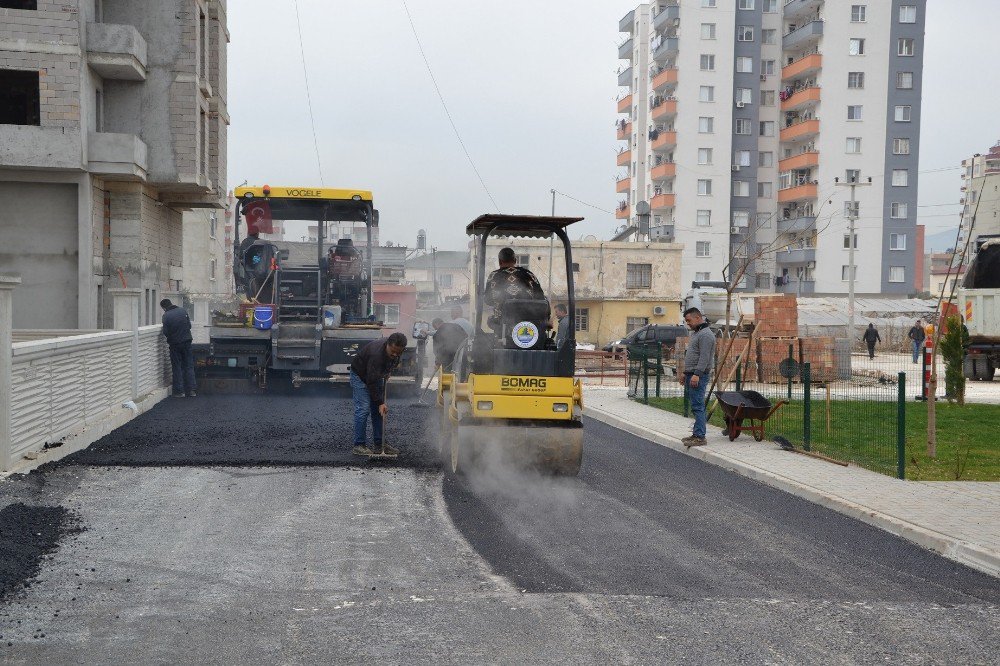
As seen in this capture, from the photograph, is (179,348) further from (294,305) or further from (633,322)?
(633,322)

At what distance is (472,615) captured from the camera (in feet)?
19.7

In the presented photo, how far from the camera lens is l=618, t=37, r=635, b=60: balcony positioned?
2904 inches

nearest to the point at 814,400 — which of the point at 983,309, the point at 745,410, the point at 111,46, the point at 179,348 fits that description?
the point at 745,410

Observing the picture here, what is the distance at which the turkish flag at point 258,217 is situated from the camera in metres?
20.2

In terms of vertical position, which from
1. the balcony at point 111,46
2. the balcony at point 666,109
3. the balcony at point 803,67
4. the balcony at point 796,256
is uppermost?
the balcony at point 803,67

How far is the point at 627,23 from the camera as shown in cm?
7419

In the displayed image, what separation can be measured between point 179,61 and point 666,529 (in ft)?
76.5

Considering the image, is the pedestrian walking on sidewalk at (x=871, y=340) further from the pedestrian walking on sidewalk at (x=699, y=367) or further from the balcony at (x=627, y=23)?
the balcony at (x=627, y=23)

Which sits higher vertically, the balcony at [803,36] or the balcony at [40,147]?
the balcony at [803,36]

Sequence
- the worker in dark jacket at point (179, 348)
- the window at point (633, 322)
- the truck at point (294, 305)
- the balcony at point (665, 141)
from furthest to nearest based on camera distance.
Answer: the balcony at point (665, 141), the window at point (633, 322), the truck at point (294, 305), the worker in dark jacket at point (179, 348)

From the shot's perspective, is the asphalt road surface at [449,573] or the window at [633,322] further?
the window at [633,322]

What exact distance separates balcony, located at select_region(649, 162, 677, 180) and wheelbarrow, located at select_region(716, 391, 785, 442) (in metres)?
54.6

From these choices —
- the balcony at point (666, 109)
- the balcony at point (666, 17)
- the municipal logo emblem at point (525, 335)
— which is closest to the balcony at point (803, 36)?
the balcony at point (666, 17)

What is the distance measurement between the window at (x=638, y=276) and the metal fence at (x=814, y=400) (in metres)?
31.1
